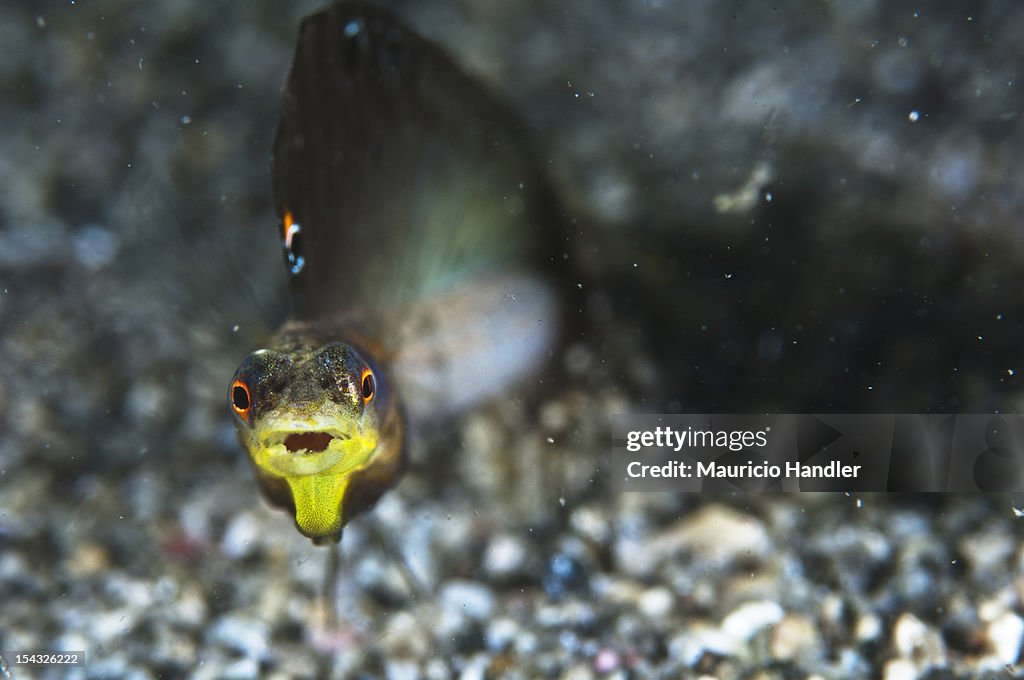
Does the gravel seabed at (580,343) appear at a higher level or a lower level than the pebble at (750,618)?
higher

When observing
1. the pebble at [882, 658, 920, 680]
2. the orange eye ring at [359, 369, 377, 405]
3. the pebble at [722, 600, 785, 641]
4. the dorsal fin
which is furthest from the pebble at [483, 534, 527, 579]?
the pebble at [882, 658, 920, 680]

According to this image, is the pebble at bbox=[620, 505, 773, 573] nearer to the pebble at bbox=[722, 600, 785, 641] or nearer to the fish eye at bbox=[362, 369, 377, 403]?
the pebble at bbox=[722, 600, 785, 641]

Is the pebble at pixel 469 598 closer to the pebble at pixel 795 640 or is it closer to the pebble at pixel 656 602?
the pebble at pixel 656 602

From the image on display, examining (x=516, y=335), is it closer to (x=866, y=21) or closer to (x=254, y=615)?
(x=254, y=615)

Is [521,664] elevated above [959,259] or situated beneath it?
situated beneath

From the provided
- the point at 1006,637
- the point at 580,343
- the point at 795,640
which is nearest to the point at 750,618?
the point at 795,640

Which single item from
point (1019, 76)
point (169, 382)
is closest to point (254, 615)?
point (169, 382)

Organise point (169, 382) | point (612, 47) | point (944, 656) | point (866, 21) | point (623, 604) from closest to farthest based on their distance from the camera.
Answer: point (944, 656) → point (623, 604) → point (866, 21) → point (612, 47) → point (169, 382)

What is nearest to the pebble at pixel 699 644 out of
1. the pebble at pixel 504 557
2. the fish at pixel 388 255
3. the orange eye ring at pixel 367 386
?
the pebble at pixel 504 557
